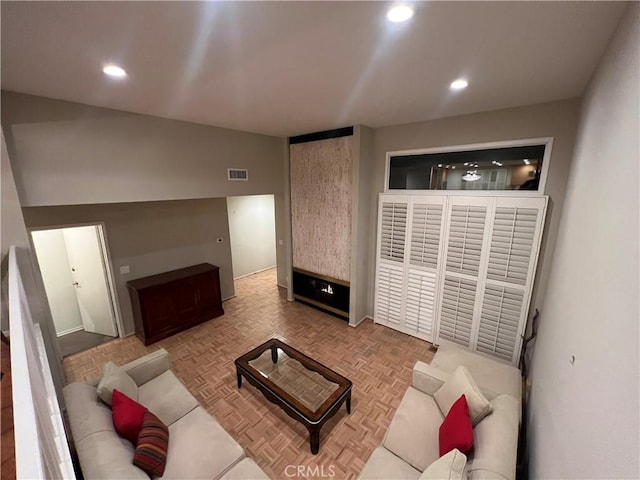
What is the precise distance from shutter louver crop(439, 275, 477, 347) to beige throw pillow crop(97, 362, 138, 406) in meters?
3.42

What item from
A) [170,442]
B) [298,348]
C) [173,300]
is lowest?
[298,348]

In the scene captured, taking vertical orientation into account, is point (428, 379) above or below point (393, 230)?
below

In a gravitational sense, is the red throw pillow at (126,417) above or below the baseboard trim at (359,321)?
above

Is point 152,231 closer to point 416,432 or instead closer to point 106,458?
point 106,458

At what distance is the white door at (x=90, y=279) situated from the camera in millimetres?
3699

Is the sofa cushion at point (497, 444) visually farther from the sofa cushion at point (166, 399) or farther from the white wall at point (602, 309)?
the sofa cushion at point (166, 399)

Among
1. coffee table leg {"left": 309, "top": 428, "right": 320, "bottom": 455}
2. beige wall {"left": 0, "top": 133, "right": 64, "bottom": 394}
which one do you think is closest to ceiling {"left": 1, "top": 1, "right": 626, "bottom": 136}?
beige wall {"left": 0, "top": 133, "right": 64, "bottom": 394}

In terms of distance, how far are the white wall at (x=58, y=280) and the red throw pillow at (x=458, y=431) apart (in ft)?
17.8

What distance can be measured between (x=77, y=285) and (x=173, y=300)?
1822mm

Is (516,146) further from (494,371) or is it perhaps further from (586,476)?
(586,476)

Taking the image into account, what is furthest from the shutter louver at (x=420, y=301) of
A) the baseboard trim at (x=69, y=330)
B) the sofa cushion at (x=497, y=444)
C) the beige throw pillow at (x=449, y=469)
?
the baseboard trim at (x=69, y=330)

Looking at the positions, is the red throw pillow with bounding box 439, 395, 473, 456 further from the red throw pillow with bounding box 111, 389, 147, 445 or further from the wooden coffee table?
the red throw pillow with bounding box 111, 389, 147, 445

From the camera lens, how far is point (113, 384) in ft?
6.55

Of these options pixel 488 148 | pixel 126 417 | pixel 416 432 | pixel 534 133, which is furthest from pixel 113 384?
pixel 534 133
